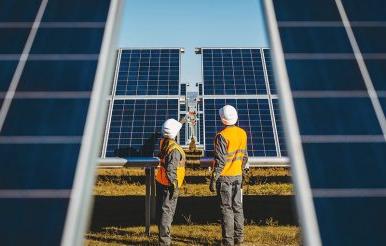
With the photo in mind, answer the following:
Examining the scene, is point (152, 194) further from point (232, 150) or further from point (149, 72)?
point (149, 72)

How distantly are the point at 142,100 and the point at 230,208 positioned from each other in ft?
21.9

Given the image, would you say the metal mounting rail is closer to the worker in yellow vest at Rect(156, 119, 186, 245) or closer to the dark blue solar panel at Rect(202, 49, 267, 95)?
the worker in yellow vest at Rect(156, 119, 186, 245)

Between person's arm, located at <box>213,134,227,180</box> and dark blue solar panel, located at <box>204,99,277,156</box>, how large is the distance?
131 inches

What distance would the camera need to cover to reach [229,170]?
23.2 feet

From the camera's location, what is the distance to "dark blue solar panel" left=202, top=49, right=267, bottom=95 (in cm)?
1288

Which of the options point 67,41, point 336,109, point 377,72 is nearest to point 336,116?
point 336,109

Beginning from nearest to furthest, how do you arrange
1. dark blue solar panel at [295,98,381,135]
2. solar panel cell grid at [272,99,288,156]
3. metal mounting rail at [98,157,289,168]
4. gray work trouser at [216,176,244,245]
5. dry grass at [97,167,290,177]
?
dark blue solar panel at [295,98,381,135], gray work trouser at [216,176,244,245], metal mounting rail at [98,157,289,168], solar panel cell grid at [272,99,288,156], dry grass at [97,167,290,177]

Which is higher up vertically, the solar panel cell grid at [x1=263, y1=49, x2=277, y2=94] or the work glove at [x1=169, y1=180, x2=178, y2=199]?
the solar panel cell grid at [x1=263, y1=49, x2=277, y2=94]

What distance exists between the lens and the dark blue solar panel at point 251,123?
10773 mm

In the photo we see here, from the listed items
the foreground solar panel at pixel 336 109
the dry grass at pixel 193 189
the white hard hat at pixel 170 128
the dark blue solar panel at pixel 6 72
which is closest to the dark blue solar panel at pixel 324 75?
the foreground solar panel at pixel 336 109

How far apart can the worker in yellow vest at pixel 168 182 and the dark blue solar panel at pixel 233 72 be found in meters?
5.54

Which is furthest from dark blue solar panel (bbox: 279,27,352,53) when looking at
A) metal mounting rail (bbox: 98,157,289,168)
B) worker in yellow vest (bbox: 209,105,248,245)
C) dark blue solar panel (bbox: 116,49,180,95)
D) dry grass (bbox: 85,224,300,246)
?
dark blue solar panel (bbox: 116,49,180,95)

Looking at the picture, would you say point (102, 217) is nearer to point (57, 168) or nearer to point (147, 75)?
point (147, 75)

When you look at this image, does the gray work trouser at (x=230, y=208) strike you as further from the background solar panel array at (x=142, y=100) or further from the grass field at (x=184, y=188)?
the grass field at (x=184, y=188)
